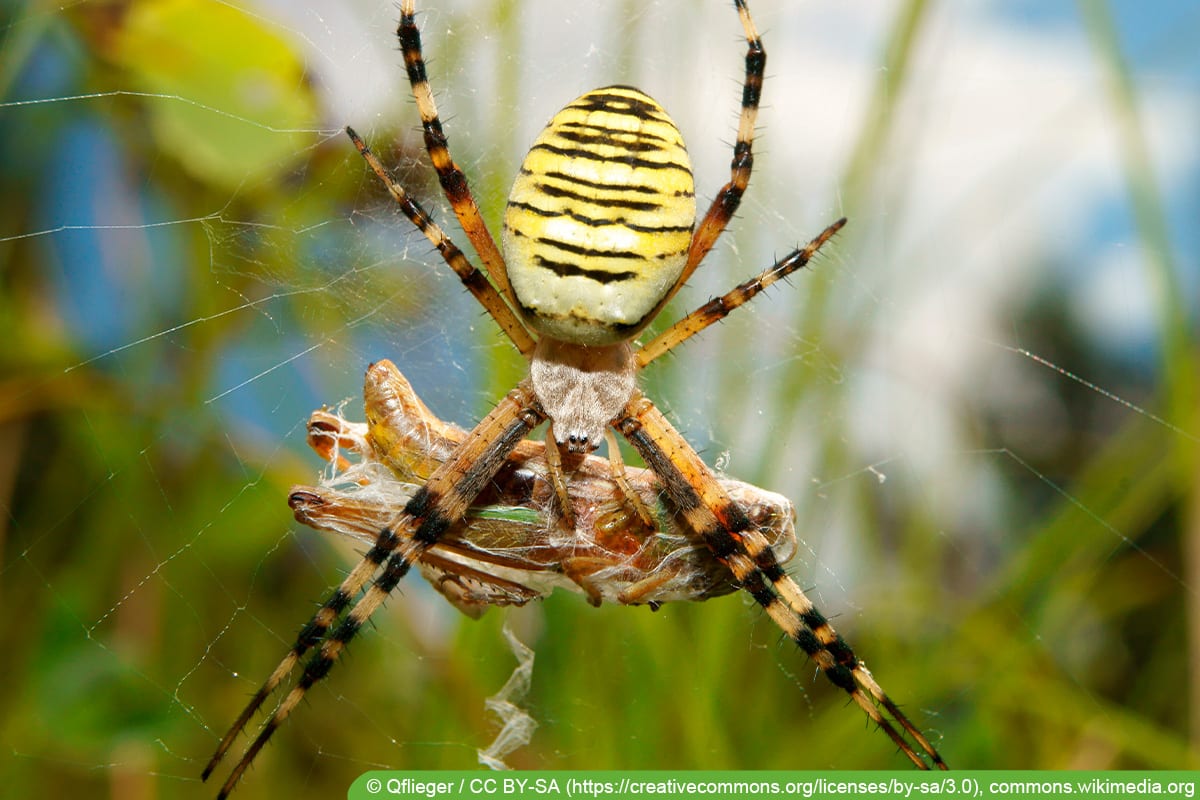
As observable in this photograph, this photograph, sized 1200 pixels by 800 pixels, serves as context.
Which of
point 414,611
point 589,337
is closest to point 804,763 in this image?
point 414,611

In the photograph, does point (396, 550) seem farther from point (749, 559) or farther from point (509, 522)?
point (749, 559)

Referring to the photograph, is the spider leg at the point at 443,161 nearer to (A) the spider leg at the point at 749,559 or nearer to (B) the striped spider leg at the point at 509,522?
(B) the striped spider leg at the point at 509,522

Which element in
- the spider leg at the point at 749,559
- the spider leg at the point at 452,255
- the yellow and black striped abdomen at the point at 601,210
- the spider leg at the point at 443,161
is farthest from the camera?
the spider leg at the point at 749,559

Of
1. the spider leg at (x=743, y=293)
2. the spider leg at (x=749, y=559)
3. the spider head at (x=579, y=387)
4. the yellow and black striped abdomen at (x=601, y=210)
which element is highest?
the yellow and black striped abdomen at (x=601, y=210)

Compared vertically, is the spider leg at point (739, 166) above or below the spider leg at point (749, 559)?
above

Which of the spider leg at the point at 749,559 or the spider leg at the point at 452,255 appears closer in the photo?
the spider leg at the point at 452,255

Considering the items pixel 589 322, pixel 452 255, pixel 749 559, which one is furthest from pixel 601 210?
pixel 749 559

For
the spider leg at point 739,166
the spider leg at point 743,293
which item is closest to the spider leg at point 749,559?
the spider leg at point 743,293

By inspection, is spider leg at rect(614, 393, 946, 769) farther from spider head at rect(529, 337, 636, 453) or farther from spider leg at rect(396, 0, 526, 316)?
spider leg at rect(396, 0, 526, 316)
